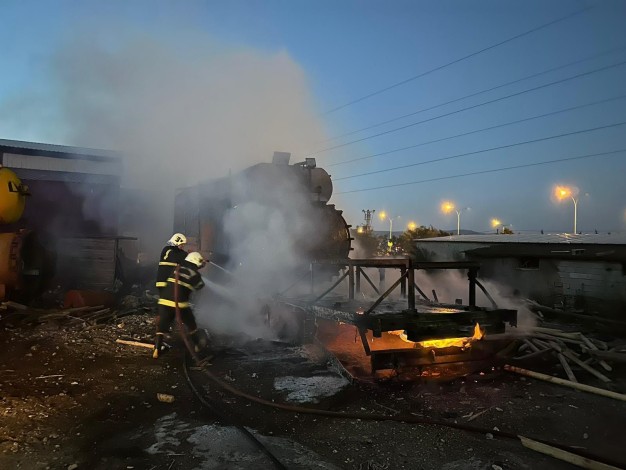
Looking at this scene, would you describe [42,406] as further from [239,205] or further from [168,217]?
[168,217]

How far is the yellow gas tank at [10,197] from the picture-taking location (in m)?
9.84

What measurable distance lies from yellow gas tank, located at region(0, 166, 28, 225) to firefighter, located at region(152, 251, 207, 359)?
19.1 ft

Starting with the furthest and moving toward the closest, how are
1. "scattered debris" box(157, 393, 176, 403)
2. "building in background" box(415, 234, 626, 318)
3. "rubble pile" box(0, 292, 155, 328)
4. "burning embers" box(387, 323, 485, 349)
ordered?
"building in background" box(415, 234, 626, 318) → "rubble pile" box(0, 292, 155, 328) → "burning embers" box(387, 323, 485, 349) → "scattered debris" box(157, 393, 176, 403)

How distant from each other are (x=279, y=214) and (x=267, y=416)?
491 cm

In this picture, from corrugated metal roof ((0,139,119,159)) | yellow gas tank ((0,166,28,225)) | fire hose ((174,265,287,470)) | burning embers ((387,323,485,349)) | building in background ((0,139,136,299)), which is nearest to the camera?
fire hose ((174,265,287,470))

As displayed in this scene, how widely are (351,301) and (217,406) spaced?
293 centimetres

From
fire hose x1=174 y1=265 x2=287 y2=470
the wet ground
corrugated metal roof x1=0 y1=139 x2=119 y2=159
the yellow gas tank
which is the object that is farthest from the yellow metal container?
corrugated metal roof x1=0 y1=139 x2=119 y2=159

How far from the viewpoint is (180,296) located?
22.1 feet

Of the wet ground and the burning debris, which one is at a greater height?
the burning debris

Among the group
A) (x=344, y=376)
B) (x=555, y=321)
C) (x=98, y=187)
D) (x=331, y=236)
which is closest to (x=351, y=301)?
(x=344, y=376)

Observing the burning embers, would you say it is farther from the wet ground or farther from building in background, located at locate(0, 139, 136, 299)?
building in background, located at locate(0, 139, 136, 299)

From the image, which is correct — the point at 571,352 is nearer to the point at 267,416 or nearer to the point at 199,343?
the point at 267,416

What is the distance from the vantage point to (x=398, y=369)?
5.71 meters

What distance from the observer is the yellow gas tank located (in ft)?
32.3
